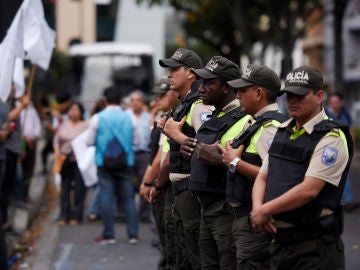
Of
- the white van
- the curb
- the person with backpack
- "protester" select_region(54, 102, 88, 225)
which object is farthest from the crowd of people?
the white van

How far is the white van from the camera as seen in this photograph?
2545 cm

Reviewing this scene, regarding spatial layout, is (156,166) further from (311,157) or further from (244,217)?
(311,157)

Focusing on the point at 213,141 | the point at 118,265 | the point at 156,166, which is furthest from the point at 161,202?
the point at 213,141

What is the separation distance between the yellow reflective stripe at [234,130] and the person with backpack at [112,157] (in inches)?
199

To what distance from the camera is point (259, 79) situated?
5875mm

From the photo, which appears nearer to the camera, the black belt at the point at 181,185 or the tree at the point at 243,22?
the black belt at the point at 181,185

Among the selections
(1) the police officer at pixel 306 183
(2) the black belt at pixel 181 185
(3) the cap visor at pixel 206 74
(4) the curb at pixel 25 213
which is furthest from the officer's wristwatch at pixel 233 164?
(4) the curb at pixel 25 213

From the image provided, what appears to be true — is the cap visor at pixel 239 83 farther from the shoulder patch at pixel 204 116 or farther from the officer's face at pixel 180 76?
the officer's face at pixel 180 76

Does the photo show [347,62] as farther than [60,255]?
Yes

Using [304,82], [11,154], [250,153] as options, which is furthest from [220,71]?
[11,154]

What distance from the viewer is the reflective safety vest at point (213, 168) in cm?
626

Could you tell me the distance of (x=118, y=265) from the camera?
9891 mm

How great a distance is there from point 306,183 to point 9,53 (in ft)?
15.7

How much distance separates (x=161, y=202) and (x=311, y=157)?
3.61 metres
